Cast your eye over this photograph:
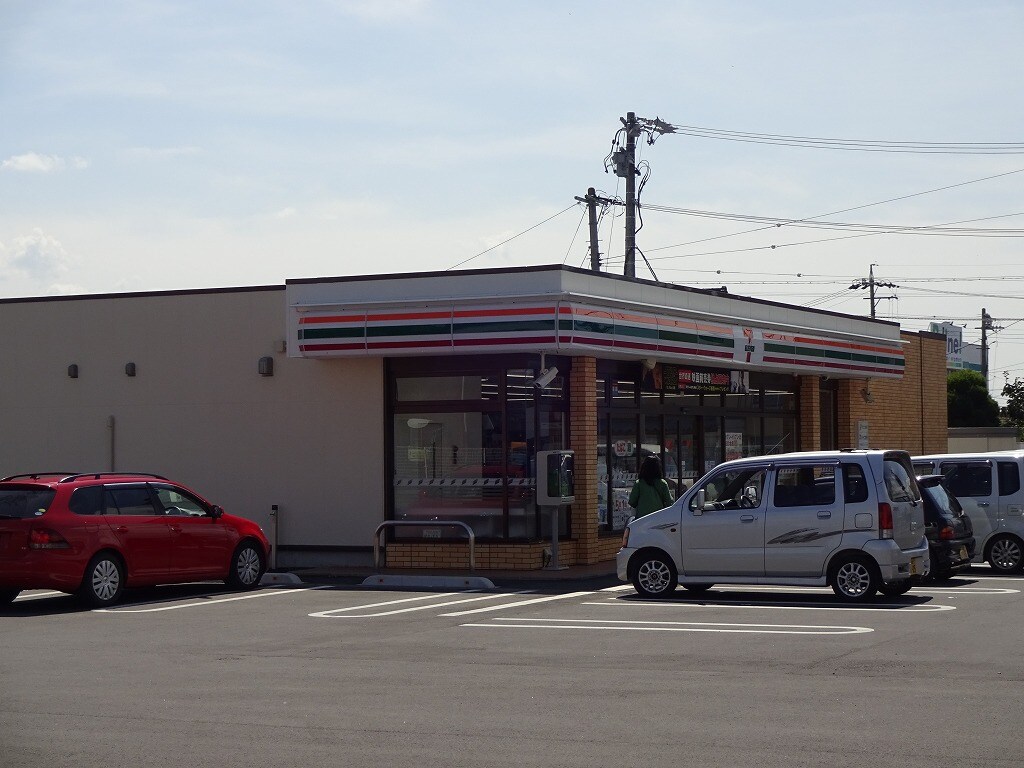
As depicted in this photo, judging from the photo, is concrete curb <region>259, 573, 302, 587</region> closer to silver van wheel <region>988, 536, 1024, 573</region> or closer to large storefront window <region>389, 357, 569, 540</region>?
large storefront window <region>389, 357, 569, 540</region>

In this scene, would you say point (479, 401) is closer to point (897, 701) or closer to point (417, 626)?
point (417, 626)

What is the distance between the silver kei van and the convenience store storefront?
12.3 feet

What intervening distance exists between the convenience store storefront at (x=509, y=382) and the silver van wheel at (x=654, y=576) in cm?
341

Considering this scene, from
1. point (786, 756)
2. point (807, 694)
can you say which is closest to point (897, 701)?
point (807, 694)

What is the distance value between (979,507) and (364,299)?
9.46 metres

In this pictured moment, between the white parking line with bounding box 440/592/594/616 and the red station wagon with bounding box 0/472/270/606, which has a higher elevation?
the red station wagon with bounding box 0/472/270/606

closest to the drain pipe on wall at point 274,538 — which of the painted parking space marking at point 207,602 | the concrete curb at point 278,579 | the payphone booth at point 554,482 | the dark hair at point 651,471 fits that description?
the concrete curb at point 278,579

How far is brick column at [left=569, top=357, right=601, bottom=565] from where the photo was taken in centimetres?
2016

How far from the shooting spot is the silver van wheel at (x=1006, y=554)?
18719 millimetres

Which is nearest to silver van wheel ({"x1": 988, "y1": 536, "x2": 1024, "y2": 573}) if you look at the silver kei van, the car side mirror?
the silver kei van

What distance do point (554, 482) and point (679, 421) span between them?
5.14 m

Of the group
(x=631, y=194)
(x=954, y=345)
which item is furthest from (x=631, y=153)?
(x=954, y=345)

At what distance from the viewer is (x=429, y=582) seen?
18203mm

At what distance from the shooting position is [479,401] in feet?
65.0
